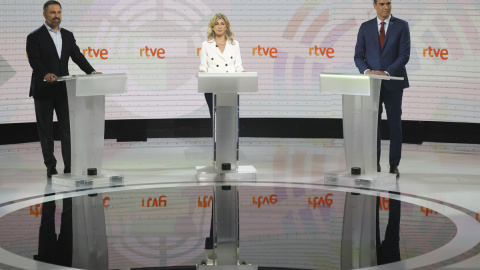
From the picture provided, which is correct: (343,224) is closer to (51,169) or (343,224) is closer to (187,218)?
(187,218)

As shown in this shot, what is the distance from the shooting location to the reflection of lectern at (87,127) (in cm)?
629

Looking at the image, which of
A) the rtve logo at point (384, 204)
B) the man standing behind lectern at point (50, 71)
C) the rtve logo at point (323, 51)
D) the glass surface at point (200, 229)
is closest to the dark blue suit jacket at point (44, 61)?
the man standing behind lectern at point (50, 71)

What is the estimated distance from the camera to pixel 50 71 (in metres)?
6.82

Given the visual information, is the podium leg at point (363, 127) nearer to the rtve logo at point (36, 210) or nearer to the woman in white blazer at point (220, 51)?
the woman in white blazer at point (220, 51)

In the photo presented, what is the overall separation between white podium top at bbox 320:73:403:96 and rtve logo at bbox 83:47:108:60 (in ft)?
14.8

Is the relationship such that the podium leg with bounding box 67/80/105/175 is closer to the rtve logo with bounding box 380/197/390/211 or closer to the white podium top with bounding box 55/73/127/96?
the white podium top with bounding box 55/73/127/96

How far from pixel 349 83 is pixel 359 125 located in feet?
1.27

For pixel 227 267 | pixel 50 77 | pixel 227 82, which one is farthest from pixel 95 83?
pixel 227 267

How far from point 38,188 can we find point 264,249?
9.05ft

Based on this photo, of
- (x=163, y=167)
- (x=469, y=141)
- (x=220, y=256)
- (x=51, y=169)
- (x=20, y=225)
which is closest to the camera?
(x=220, y=256)

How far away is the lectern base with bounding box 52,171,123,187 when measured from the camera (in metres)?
6.30

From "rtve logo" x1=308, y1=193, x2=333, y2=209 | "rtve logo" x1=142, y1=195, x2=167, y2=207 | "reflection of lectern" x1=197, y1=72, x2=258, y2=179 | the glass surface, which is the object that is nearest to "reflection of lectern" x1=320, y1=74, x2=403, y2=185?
the glass surface

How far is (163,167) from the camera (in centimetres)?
752

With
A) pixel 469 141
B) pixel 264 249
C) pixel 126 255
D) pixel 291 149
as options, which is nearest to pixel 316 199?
pixel 264 249
